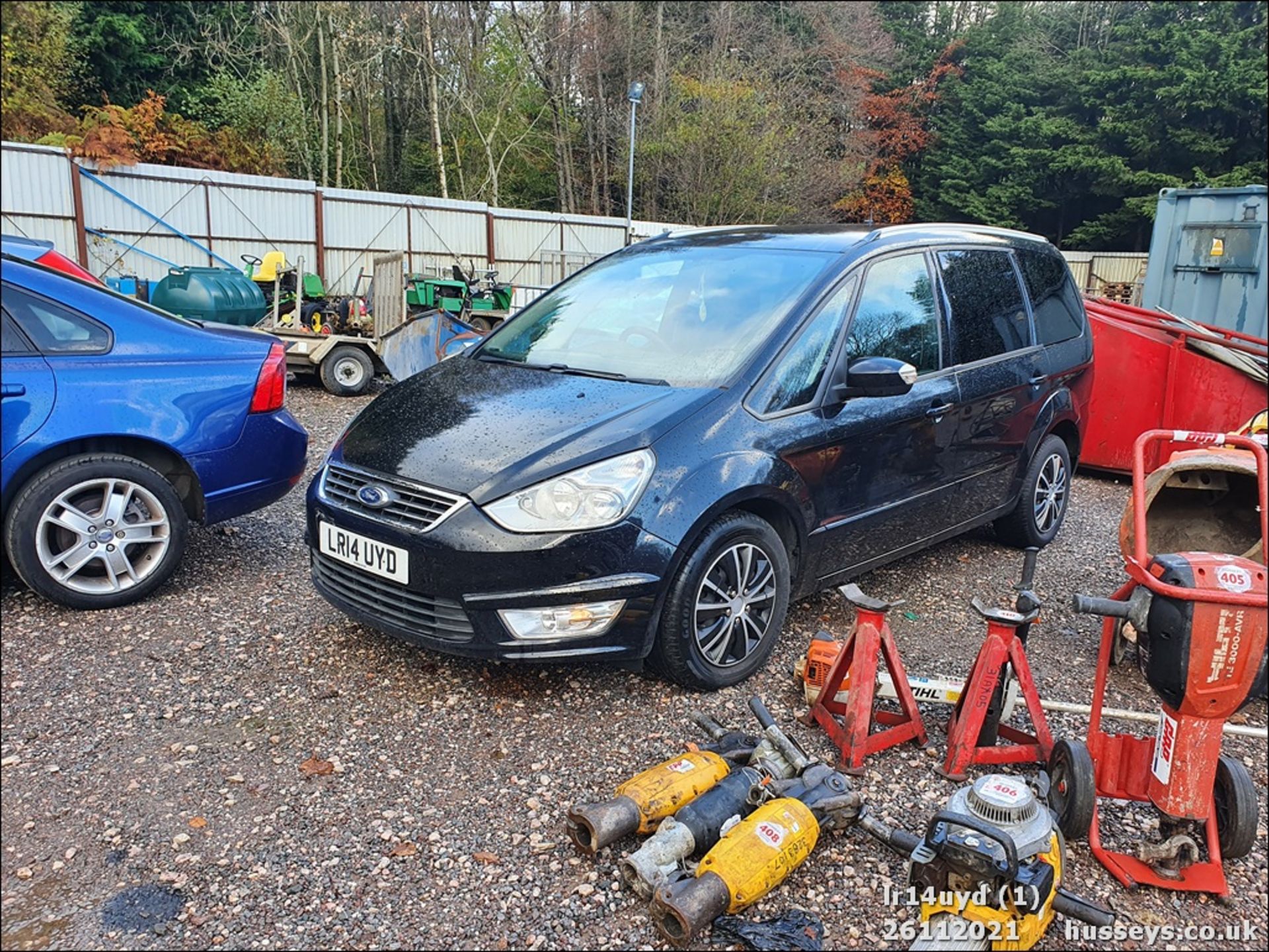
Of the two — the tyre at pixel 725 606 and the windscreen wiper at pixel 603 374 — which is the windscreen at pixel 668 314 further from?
the tyre at pixel 725 606

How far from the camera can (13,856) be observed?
1.62 metres

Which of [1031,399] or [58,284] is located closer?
[58,284]

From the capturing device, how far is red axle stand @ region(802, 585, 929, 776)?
9.50ft

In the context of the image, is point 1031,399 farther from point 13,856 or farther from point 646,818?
point 13,856

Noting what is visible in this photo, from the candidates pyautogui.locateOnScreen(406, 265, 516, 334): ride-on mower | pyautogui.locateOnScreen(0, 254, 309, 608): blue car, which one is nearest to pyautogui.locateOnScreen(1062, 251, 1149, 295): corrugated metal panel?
pyautogui.locateOnScreen(0, 254, 309, 608): blue car

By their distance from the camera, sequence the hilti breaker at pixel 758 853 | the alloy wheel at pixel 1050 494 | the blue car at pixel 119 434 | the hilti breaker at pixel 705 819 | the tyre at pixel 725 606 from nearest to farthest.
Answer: the blue car at pixel 119 434
the hilti breaker at pixel 758 853
the hilti breaker at pixel 705 819
the tyre at pixel 725 606
the alloy wheel at pixel 1050 494

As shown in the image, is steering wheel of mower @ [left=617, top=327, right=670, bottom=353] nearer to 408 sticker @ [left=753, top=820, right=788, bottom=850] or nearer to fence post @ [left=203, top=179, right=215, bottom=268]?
fence post @ [left=203, top=179, right=215, bottom=268]

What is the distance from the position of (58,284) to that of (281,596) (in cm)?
194

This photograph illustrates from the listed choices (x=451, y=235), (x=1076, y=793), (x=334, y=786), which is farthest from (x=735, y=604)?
(x=451, y=235)

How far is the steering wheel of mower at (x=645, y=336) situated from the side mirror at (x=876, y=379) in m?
0.74

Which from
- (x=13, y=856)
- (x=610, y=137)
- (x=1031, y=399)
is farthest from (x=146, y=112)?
(x=610, y=137)

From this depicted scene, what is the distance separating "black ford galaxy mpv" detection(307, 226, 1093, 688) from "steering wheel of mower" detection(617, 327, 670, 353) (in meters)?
0.01

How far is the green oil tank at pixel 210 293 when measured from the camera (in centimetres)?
191

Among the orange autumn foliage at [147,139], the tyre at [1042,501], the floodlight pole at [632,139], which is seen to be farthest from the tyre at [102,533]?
the floodlight pole at [632,139]
